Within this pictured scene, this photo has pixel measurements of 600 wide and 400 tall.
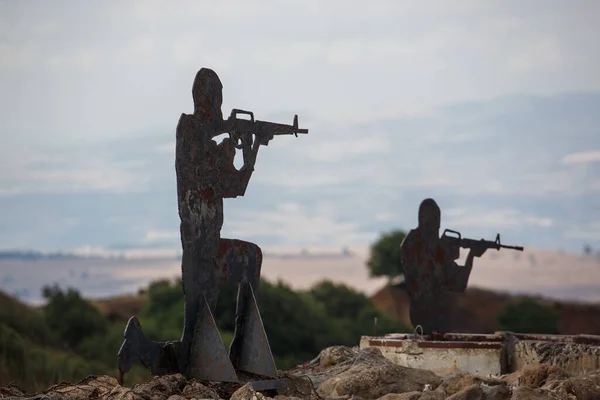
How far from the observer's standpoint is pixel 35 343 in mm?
27234

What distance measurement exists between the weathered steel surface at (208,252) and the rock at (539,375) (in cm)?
273

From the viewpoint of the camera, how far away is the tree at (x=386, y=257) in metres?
43.6

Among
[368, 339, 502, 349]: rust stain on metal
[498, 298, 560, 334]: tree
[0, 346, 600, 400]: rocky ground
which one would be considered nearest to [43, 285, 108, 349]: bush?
[498, 298, 560, 334]: tree

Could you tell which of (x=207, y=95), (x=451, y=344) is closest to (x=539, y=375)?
(x=451, y=344)

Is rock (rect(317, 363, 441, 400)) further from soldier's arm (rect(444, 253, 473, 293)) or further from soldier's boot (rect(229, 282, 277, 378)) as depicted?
soldier's arm (rect(444, 253, 473, 293))

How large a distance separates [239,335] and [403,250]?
5.36 meters

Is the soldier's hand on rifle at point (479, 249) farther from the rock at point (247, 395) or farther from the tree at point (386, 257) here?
the tree at point (386, 257)

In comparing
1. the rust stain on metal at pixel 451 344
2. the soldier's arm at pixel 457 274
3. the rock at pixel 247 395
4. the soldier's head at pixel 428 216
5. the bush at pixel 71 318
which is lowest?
the bush at pixel 71 318

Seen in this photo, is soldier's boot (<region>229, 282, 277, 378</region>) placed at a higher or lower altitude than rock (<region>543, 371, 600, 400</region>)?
higher

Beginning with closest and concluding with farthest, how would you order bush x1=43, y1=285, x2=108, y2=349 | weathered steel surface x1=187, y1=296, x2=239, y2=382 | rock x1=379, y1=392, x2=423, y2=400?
rock x1=379, y1=392, x2=423, y2=400
weathered steel surface x1=187, y1=296, x2=239, y2=382
bush x1=43, y1=285, x2=108, y2=349

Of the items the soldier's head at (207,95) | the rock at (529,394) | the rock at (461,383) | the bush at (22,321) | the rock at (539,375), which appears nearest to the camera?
the rock at (529,394)

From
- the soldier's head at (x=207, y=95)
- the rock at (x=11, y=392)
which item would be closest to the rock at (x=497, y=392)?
the soldier's head at (x=207, y=95)

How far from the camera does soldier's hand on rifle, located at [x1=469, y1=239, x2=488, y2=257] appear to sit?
1822 centimetres

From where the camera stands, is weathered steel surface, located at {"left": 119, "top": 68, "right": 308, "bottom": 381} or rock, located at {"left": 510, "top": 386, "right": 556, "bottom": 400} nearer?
rock, located at {"left": 510, "top": 386, "right": 556, "bottom": 400}
